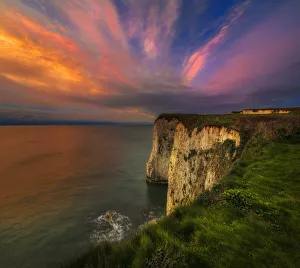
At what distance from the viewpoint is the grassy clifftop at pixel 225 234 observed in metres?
4.04

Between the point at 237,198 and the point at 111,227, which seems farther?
the point at 111,227

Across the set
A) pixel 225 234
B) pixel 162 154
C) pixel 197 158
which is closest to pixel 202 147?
pixel 197 158

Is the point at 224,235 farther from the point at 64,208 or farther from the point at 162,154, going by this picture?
the point at 162,154

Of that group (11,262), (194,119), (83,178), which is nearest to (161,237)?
(11,262)

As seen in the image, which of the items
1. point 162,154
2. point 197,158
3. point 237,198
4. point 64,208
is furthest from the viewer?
point 162,154

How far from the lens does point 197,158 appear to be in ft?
92.5

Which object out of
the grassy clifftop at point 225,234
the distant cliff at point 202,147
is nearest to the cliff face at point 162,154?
the distant cliff at point 202,147

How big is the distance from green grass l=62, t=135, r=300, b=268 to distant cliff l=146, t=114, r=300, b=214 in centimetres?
446

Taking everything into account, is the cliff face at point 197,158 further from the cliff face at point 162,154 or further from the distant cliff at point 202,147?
the cliff face at point 162,154

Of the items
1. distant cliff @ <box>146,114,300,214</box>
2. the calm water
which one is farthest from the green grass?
the calm water

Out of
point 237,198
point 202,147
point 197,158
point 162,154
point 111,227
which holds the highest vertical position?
point 237,198

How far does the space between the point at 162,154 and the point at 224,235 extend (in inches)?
1667

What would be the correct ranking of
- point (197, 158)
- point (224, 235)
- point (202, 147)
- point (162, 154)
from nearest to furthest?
point (224, 235), point (197, 158), point (202, 147), point (162, 154)

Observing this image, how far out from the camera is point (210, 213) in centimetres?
606
